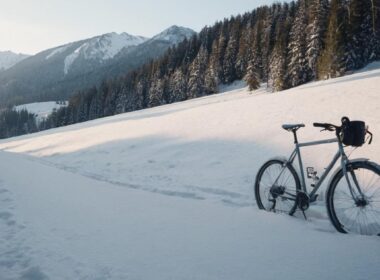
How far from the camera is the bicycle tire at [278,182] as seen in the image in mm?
4676

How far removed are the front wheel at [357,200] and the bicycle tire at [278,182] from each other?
648 millimetres

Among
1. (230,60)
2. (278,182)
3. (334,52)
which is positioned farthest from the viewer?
(230,60)

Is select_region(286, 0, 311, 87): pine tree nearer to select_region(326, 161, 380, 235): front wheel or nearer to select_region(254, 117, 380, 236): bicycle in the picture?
select_region(254, 117, 380, 236): bicycle

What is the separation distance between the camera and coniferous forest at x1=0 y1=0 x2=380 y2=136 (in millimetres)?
46031

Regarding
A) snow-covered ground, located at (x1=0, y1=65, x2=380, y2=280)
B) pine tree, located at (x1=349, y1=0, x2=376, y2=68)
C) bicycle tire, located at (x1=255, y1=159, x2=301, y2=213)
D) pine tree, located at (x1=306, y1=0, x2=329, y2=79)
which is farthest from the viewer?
pine tree, located at (x1=306, y1=0, x2=329, y2=79)

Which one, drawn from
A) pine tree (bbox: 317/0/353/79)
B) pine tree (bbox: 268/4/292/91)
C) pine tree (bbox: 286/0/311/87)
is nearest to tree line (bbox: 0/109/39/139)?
pine tree (bbox: 268/4/292/91)

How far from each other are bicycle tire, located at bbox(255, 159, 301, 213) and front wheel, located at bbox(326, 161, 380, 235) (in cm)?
65

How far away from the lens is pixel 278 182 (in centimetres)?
484

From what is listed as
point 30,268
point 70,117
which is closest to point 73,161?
point 30,268

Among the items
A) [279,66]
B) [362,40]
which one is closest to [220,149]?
[279,66]

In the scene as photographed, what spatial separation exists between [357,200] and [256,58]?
63679 millimetres

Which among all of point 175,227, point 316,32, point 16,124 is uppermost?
point 316,32

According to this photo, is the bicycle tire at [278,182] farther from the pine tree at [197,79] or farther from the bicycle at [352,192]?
the pine tree at [197,79]

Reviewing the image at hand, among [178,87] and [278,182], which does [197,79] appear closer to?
[178,87]
